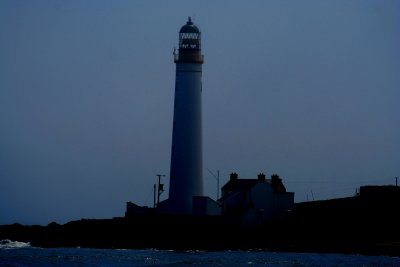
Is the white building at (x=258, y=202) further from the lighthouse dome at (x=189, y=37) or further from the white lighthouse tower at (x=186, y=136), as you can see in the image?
the lighthouse dome at (x=189, y=37)

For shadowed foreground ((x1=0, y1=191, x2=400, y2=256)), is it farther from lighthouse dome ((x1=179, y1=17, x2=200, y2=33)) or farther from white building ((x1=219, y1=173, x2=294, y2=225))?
lighthouse dome ((x1=179, y1=17, x2=200, y2=33))

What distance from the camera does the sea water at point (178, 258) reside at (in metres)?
51.0

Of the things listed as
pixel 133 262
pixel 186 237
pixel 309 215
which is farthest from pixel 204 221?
pixel 133 262

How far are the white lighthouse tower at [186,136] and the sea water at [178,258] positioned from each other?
12.4 feet

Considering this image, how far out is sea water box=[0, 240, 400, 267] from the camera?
5100 cm

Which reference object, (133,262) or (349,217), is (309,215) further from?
(133,262)

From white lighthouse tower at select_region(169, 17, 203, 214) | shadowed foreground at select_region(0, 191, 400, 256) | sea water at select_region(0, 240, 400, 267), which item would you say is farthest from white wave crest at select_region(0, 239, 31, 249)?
white lighthouse tower at select_region(169, 17, 203, 214)

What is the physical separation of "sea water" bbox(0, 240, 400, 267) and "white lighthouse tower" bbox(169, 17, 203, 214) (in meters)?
3.79

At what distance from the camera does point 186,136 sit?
64.3 meters

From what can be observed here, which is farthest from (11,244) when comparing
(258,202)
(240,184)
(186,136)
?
(258,202)

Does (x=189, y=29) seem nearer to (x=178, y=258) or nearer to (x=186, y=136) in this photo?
(x=186, y=136)

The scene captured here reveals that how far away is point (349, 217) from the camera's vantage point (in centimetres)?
6519

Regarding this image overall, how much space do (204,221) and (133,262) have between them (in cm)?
1260

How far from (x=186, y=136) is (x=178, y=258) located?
1068 centimetres
